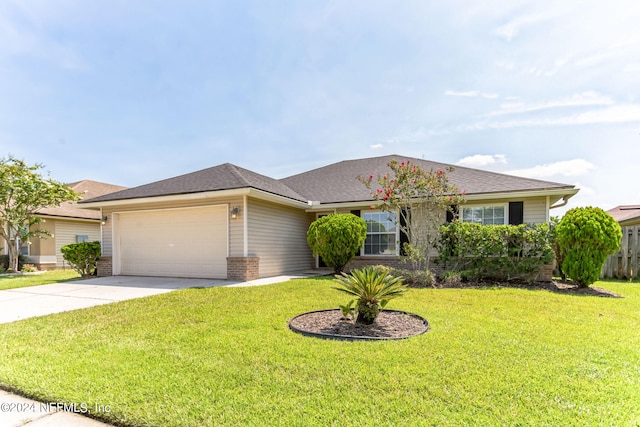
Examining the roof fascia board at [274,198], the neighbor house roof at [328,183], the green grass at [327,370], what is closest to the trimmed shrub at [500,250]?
the neighbor house roof at [328,183]

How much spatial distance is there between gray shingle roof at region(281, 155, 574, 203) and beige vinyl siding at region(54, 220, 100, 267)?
11744 millimetres

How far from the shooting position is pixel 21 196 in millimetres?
13367

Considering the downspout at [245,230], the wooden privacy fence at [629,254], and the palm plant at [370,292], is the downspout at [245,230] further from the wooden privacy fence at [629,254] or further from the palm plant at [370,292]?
the wooden privacy fence at [629,254]

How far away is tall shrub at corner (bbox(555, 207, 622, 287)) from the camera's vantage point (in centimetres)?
761

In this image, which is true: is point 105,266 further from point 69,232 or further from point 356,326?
point 356,326

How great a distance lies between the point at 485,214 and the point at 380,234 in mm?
3631

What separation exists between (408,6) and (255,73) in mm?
5542

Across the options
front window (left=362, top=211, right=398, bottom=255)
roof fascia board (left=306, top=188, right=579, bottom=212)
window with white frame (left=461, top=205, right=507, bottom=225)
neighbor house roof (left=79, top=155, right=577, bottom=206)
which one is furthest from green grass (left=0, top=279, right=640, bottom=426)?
front window (left=362, top=211, right=398, bottom=255)

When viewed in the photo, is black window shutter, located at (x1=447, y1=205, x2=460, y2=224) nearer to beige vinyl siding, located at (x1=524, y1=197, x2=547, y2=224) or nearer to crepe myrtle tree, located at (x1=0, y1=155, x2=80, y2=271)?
beige vinyl siding, located at (x1=524, y1=197, x2=547, y2=224)

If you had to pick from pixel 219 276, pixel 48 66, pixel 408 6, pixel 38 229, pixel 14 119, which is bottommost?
pixel 219 276

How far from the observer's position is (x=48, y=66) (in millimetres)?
9641

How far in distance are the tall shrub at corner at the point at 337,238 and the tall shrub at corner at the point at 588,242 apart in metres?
5.60

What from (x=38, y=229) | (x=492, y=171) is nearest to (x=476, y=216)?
(x=492, y=171)

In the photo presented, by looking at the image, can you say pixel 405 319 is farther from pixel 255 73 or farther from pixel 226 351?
pixel 255 73
